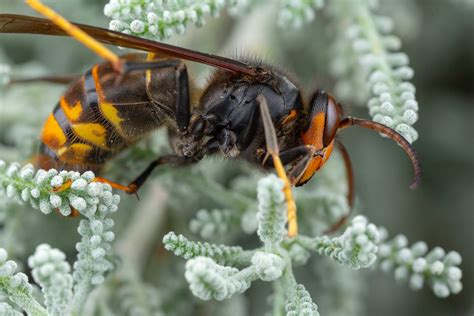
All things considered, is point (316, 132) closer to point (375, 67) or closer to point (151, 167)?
point (375, 67)

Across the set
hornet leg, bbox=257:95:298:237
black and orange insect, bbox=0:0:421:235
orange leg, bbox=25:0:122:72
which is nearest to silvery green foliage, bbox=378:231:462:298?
black and orange insect, bbox=0:0:421:235

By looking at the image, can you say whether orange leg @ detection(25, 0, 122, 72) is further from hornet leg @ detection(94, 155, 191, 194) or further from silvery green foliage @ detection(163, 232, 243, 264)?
hornet leg @ detection(94, 155, 191, 194)

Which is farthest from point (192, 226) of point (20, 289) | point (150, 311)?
point (20, 289)

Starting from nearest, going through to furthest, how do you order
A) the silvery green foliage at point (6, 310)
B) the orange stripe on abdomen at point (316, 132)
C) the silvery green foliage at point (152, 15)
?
the silvery green foliage at point (6, 310) < the silvery green foliage at point (152, 15) < the orange stripe on abdomen at point (316, 132)

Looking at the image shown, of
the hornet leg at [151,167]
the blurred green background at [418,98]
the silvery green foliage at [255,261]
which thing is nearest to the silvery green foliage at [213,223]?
the hornet leg at [151,167]

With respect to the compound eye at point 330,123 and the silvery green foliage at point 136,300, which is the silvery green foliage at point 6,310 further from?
the compound eye at point 330,123

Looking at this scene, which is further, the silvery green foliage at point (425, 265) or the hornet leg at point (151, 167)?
the hornet leg at point (151, 167)
